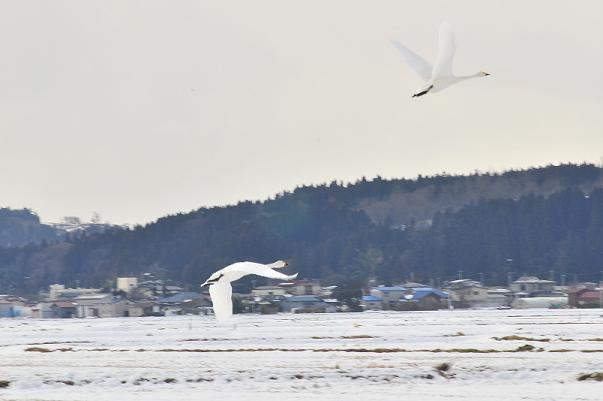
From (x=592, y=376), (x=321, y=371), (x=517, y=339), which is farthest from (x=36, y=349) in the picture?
(x=592, y=376)

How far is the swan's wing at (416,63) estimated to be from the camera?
43.4 m

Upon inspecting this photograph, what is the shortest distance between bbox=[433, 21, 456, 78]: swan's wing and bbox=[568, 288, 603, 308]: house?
13835cm

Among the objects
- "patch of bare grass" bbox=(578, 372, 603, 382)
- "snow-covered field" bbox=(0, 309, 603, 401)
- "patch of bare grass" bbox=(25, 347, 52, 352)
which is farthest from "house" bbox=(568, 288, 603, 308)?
"patch of bare grass" bbox=(578, 372, 603, 382)

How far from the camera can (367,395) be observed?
133ft

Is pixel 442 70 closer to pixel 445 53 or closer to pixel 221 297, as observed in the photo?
pixel 445 53

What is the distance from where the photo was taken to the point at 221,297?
1815 inches

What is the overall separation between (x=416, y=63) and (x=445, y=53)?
2522 millimetres

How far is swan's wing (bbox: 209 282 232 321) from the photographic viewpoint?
45938 millimetres

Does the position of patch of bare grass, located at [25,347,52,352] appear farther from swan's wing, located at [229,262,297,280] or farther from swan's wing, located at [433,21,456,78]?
swan's wing, located at [433,21,456,78]

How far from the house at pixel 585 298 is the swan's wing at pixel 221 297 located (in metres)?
135

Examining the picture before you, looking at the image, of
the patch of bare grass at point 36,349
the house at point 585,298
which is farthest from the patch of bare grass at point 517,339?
the house at point 585,298

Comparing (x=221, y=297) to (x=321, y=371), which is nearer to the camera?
(x=221, y=297)

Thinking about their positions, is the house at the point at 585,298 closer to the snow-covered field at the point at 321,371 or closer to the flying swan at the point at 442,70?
the snow-covered field at the point at 321,371

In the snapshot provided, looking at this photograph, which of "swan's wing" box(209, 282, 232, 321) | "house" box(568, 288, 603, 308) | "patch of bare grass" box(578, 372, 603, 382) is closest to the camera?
"patch of bare grass" box(578, 372, 603, 382)
